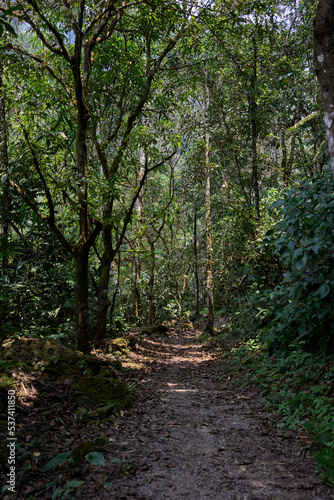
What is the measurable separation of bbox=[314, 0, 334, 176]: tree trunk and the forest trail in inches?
115

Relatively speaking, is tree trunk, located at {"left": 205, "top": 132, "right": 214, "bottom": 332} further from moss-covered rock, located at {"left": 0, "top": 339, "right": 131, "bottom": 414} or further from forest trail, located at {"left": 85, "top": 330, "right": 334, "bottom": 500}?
moss-covered rock, located at {"left": 0, "top": 339, "right": 131, "bottom": 414}

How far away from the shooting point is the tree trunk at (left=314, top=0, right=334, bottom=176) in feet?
9.89

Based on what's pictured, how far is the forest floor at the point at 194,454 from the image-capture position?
2713mm

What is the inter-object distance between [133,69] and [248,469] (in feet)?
26.8

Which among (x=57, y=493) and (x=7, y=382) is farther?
(x=7, y=382)

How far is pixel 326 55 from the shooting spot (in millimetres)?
3051

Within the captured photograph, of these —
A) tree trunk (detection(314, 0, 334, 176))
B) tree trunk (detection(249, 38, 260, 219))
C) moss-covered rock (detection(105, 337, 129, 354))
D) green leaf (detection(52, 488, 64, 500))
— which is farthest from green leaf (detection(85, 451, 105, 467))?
tree trunk (detection(249, 38, 260, 219))

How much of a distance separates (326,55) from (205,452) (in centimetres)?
422

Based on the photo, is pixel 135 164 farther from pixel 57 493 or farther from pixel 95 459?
pixel 57 493

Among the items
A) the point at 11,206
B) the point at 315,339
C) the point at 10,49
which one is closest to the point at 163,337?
the point at 11,206

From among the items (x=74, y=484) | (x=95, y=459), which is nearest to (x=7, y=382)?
(x=95, y=459)

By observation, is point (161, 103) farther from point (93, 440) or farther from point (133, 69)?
point (93, 440)

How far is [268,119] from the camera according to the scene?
10.6m

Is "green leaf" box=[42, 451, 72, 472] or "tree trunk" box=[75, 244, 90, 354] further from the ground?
"tree trunk" box=[75, 244, 90, 354]
